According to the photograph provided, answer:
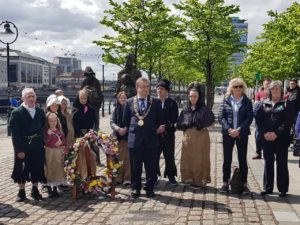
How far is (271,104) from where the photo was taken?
7574mm

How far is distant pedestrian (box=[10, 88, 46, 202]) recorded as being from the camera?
23.7 ft

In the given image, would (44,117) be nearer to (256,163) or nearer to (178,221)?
(178,221)

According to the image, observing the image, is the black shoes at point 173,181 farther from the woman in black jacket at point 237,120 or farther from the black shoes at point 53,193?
the black shoes at point 53,193

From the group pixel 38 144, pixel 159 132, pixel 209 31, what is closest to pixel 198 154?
pixel 159 132

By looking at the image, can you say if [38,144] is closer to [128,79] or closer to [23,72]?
[128,79]

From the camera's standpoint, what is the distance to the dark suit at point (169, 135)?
27.8ft

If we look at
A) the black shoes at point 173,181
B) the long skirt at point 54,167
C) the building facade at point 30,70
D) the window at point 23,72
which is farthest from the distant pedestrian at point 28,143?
the window at point 23,72

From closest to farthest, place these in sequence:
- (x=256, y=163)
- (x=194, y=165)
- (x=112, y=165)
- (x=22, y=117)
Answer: (x=22, y=117)
(x=112, y=165)
(x=194, y=165)
(x=256, y=163)

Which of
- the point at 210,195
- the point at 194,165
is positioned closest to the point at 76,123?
the point at 194,165

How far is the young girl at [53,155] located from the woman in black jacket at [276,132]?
11.3ft

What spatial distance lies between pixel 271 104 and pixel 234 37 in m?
17.3

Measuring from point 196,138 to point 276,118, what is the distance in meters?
1.50

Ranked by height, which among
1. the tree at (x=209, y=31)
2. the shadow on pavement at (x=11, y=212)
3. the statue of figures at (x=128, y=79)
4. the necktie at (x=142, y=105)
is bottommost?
the shadow on pavement at (x=11, y=212)

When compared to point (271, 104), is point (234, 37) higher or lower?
higher
